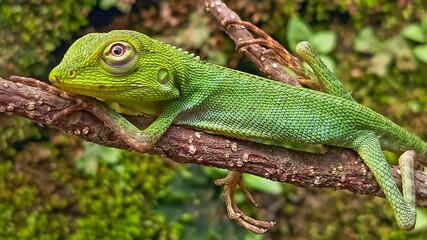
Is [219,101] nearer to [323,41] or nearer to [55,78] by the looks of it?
[55,78]

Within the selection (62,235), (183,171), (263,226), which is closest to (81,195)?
(62,235)

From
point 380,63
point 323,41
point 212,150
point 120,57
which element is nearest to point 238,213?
point 212,150

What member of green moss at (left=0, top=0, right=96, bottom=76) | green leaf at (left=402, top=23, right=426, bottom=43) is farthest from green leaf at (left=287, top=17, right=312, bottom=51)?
green moss at (left=0, top=0, right=96, bottom=76)

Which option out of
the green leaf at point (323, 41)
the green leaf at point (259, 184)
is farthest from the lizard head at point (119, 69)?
the green leaf at point (323, 41)

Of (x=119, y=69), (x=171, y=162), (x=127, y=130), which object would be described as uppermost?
(x=119, y=69)

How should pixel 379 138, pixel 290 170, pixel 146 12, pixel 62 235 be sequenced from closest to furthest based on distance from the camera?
pixel 290 170, pixel 379 138, pixel 62 235, pixel 146 12

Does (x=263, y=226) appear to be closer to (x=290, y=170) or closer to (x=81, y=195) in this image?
(x=290, y=170)
